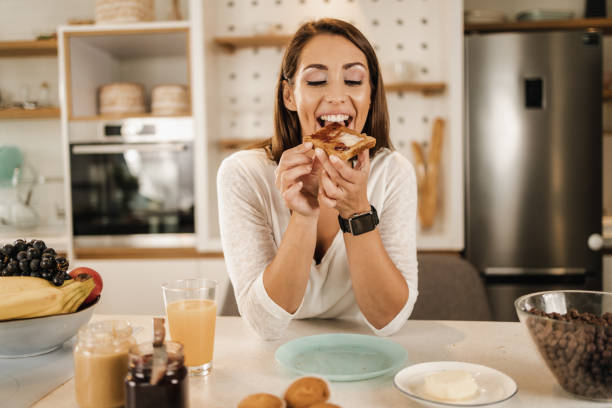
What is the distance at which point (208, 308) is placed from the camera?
894mm

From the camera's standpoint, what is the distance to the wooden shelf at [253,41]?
2988mm

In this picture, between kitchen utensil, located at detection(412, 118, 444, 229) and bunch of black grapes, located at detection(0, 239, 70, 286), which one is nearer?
bunch of black grapes, located at detection(0, 239, 70, 286)

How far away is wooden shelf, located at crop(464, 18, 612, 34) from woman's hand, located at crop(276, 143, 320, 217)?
2.22 m

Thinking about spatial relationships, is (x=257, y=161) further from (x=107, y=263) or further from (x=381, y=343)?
(x=107, y=263)

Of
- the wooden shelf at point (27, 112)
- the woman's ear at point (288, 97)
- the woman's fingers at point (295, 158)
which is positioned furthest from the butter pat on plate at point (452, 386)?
the wooden shelf at point (27, 112)

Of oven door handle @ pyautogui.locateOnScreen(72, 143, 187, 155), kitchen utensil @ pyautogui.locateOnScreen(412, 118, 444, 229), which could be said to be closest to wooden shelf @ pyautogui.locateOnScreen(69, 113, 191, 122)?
oven door handle @ pyautogui.locateOnScreen(72, 143, 187, 155)

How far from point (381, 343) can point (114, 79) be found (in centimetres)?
299

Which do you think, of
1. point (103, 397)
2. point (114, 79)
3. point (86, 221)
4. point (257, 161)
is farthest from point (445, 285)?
point (114, 79)

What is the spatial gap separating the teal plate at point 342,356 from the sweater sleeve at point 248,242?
5.2 inches

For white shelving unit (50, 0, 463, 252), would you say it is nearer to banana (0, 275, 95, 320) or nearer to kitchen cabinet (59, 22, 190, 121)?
kitchen cabinet (59, 22, 190, 121)

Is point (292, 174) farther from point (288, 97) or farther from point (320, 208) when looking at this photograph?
point (288, 97)

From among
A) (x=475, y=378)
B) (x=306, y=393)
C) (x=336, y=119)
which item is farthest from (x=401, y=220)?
(x=306, y=393)

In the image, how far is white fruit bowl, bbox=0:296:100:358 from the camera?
2.93ft

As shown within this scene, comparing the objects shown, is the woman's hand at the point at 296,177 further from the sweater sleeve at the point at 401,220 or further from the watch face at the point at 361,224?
the sweater sleeve at the point at 401,220
